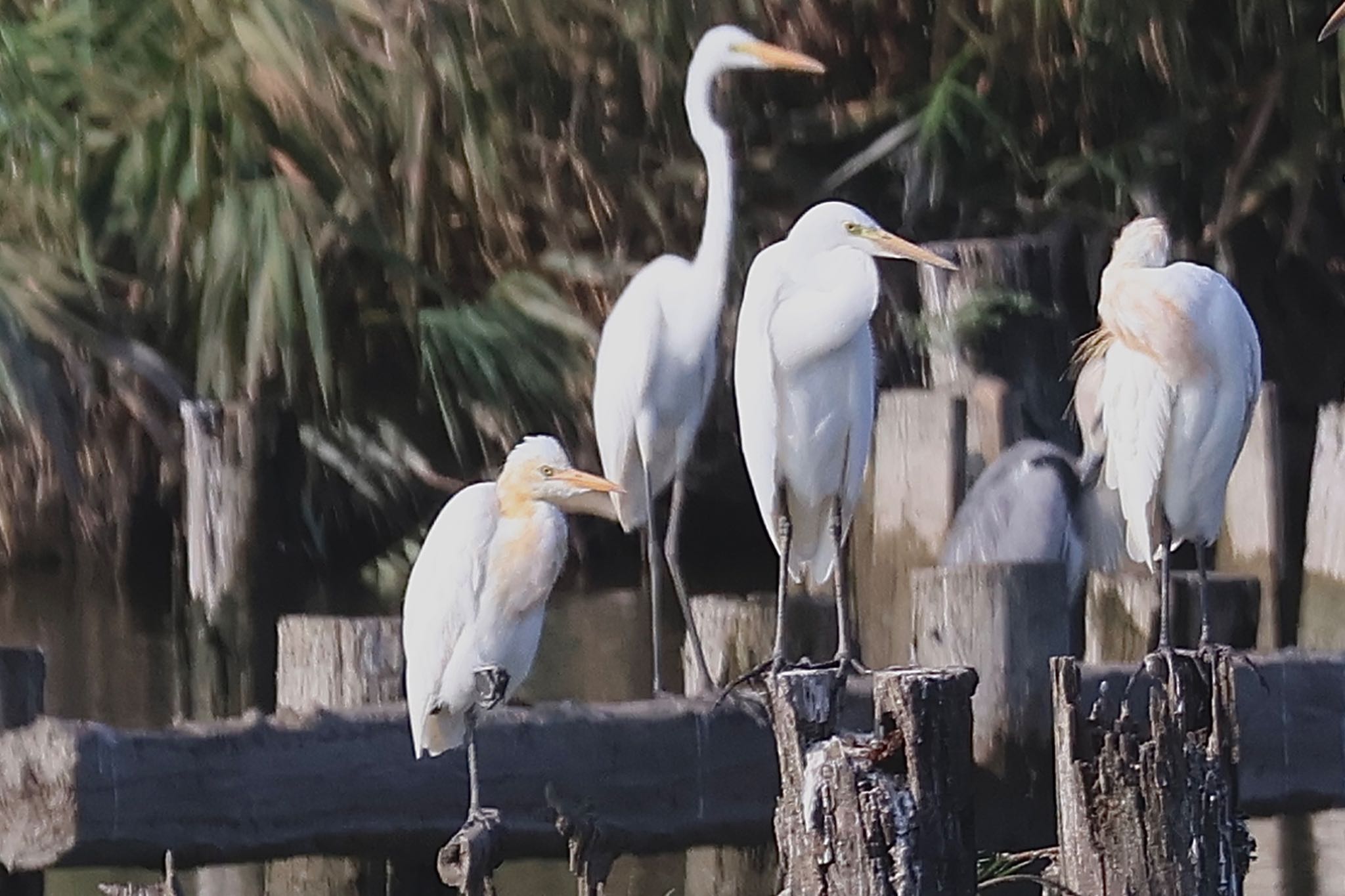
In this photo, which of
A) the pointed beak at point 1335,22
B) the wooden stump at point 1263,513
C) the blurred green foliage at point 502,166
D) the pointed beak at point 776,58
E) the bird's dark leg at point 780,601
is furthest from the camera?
the blurred green foliage at point 502,166

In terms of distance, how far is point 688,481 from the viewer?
6207 mm

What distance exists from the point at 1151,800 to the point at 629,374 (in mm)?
1584

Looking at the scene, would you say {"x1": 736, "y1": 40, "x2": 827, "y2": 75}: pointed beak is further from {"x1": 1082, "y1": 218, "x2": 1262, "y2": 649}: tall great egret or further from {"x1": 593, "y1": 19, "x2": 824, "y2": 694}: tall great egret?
{"x1": 1082, "y1": 218, "x2": 1262, "y2": 649}: tall great egret

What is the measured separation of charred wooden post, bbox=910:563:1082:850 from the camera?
3303 mm

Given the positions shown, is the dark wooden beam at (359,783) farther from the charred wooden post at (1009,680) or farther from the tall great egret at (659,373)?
the tall great egret at (659,373)

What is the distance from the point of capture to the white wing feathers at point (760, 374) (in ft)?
11.2

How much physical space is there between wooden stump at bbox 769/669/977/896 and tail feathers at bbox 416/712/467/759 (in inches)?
27.9

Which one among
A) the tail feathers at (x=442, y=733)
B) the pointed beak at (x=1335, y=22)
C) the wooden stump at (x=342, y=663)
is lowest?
the tail feathers at (x=442, y=733)

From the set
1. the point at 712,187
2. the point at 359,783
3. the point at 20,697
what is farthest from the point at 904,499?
the point at 20,697

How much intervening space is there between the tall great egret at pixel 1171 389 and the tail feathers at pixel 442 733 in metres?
1.03

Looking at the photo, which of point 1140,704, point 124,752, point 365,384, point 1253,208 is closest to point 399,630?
point 124,752

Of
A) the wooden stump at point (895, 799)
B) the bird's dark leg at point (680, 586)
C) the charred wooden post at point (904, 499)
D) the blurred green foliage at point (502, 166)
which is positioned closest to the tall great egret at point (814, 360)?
the bird's dark leg at point (680, 586)

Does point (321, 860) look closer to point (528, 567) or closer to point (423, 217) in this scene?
point (528, 567)

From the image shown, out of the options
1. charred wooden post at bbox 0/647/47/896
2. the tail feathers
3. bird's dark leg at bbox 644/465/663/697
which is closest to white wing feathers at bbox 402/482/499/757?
the tail feathers
